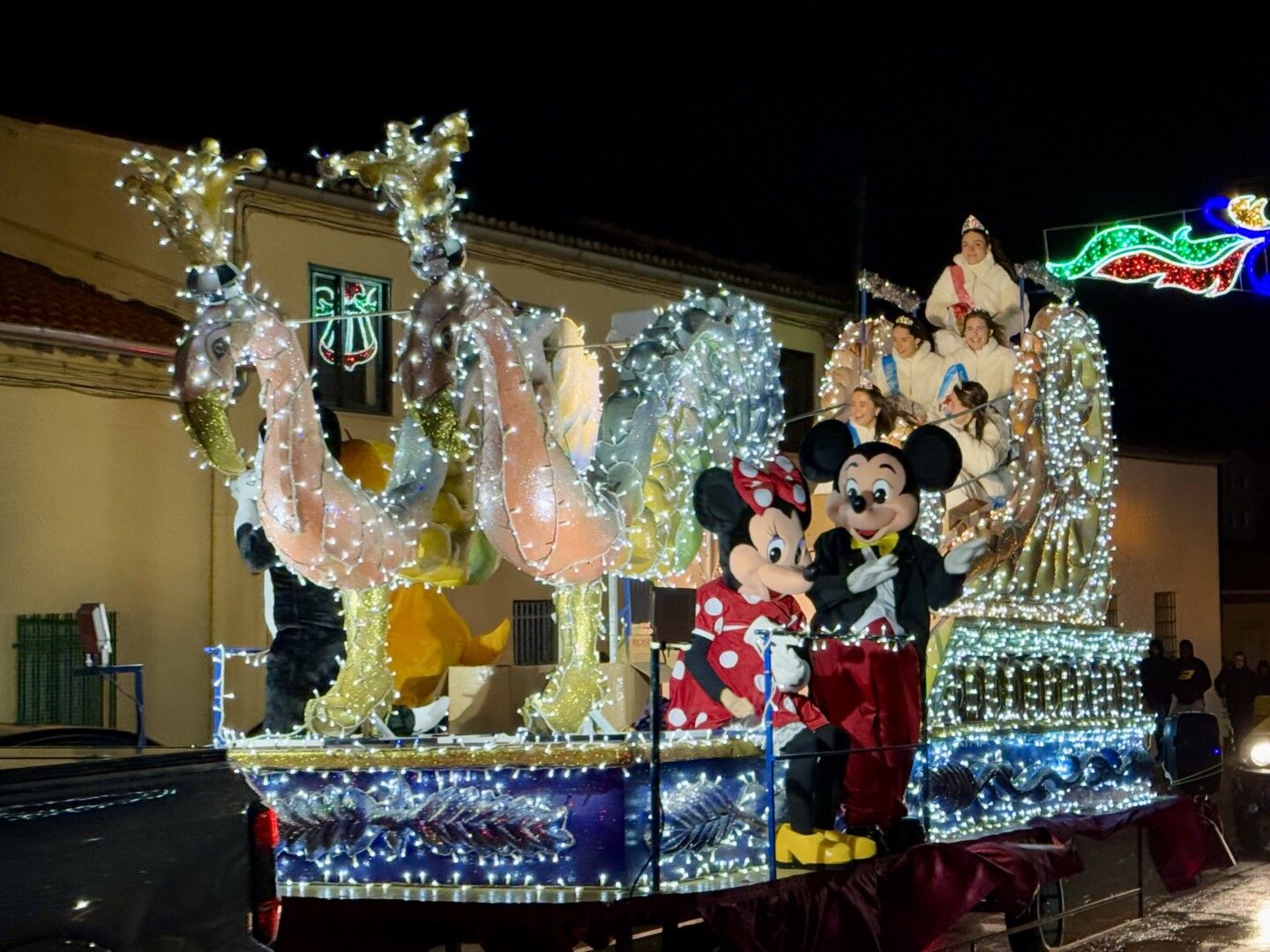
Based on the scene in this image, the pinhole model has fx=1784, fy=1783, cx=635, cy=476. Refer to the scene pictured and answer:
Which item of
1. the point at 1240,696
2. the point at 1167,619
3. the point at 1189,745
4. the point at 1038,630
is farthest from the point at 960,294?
the point at 1167,619

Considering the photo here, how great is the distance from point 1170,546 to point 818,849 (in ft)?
83.0

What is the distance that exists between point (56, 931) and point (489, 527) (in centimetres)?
362

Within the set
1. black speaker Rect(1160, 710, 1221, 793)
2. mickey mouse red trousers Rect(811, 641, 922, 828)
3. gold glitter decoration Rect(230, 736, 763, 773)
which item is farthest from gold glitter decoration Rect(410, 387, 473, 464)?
black speaker Rect(1160, 710, 1221, 793)

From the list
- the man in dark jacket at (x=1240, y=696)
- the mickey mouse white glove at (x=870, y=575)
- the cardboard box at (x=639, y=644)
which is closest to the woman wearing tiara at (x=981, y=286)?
the cardboard box at (x=639, y=644)

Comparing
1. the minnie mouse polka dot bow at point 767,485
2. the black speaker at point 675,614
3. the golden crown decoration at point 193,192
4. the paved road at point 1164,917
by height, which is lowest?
the paved road at point 1164,917

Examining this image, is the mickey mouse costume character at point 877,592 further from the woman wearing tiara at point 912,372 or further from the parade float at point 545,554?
the woman wearing tiara at point 912,372

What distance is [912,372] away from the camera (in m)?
10.6

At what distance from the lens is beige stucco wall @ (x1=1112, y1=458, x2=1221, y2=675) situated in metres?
30.0

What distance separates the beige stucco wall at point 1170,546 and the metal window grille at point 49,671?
18176mm

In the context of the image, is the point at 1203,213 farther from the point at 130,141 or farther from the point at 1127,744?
the point at 130,141

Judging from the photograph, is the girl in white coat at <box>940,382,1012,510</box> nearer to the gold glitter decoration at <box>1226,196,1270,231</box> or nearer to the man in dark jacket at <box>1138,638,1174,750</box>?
the gold glitter decoration at <box>1226,196,1270,231</box>

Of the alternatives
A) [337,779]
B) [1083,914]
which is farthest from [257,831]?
[1083,914]

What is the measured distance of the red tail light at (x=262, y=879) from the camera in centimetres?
496

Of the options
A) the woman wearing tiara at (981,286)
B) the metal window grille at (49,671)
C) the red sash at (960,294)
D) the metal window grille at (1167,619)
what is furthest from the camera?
the metal window grille at (1167,619)
